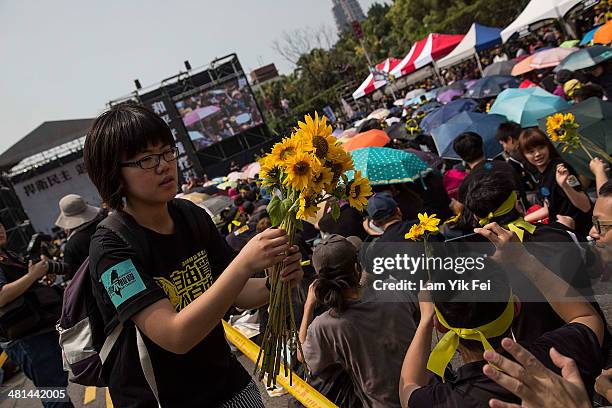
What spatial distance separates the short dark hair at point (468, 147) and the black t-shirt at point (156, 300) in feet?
10.8

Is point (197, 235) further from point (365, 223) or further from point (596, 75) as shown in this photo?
point (596, 75)

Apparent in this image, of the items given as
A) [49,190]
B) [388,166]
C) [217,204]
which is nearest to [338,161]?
[388,166]

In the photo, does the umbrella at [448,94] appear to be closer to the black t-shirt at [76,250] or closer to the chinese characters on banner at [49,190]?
the black t-shirt at [76,250]

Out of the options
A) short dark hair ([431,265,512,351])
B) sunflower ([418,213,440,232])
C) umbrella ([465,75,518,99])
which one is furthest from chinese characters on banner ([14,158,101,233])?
short dark hair ([431,265,512,351])

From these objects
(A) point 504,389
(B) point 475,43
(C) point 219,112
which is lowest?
(A) point 504,389

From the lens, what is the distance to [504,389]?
57.8 inches

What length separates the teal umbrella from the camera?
Answer: 17.9 feet

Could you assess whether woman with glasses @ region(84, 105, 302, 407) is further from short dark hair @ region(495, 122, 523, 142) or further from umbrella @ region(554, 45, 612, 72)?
umbrella @ region(554, 45, 612, 72)

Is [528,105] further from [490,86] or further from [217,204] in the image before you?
[217,204]

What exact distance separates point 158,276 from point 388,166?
4301 millimetres

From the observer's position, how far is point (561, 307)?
71.8 inches

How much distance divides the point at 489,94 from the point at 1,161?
22.7 meters

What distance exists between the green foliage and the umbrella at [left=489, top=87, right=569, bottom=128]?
24.4 meters

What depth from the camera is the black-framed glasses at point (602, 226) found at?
98.9 inches
